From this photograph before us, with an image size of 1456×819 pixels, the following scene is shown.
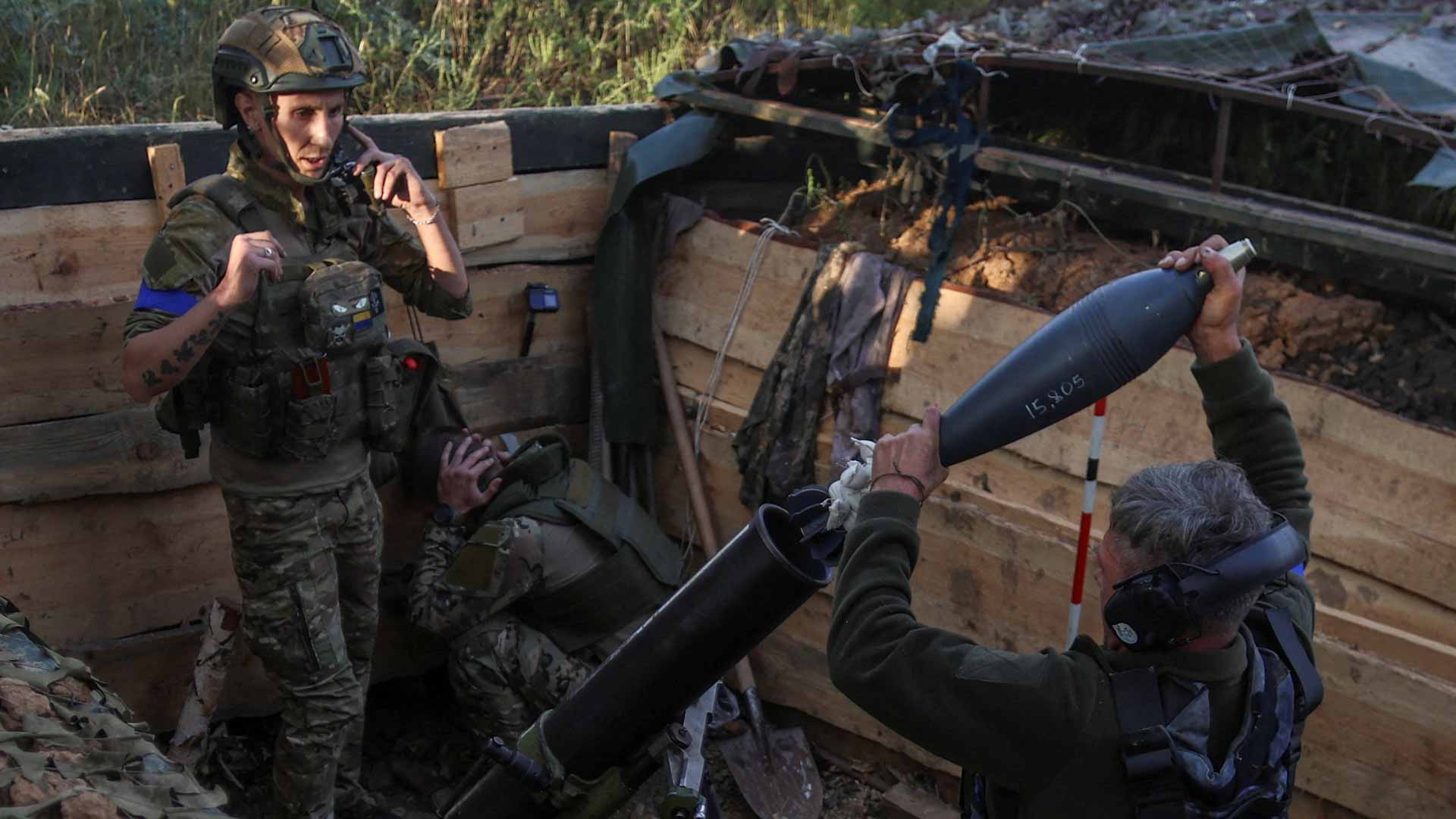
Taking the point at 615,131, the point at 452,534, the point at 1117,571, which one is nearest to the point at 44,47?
the point at 615,131

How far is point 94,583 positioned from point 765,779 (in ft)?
8.43

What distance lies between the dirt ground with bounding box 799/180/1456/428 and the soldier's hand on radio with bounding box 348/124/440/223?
1.88 metres

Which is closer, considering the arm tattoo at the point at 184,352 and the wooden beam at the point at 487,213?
the arm tattoo at the point at 184,352

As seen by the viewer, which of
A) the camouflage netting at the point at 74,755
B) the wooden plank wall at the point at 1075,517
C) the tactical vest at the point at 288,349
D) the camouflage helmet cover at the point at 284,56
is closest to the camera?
the camouflage netting at the point at 74,755

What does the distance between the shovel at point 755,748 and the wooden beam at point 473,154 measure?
0.96 meters

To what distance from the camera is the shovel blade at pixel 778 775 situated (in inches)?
204

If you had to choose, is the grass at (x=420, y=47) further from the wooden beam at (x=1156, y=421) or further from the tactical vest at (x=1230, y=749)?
the tactical vest at (x=1230, y=749)

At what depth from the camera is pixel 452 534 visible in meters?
5.07

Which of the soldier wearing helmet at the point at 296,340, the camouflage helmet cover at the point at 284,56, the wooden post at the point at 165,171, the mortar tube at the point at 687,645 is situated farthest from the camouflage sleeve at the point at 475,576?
the mortar tube at the point at 687,645

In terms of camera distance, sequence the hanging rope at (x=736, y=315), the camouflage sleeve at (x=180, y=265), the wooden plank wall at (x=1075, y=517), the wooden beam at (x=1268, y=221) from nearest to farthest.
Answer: the camouflage sleeve at (x=180, y=265) → the wooden plank wall at (x=1075, y=517) → the wooden beam at (x=1268, y=221) → the hanging rope at (x=736, y=315)

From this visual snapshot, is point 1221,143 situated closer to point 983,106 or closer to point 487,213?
point 983,106

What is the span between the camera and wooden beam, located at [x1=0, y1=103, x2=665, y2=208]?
4352mm

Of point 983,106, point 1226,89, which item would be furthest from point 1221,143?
point 983,106

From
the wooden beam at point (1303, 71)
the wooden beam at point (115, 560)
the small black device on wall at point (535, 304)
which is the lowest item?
the wooden beam at point (115, 560)
